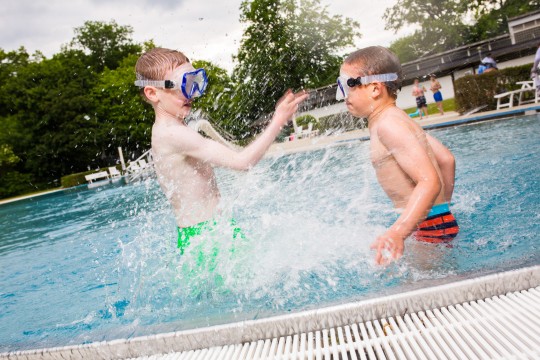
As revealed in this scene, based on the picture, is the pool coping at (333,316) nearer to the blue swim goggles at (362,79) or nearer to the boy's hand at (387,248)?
the boy's hand at (387,248)

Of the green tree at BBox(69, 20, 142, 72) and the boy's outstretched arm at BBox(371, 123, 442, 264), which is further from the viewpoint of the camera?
the green tree at BBox(69, 20, 142, 72)

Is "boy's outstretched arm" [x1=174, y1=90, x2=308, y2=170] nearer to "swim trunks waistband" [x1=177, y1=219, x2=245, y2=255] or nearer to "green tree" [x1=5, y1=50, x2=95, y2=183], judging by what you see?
"swim trunks waistband" [x1=177, y1=219, x2=245, y2=255]

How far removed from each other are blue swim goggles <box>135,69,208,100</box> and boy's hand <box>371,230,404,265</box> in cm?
159

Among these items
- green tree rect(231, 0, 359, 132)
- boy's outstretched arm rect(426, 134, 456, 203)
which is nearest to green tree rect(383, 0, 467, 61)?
green tree rect(231, 0, 359, 132)

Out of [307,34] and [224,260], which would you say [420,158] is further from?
[307,34]

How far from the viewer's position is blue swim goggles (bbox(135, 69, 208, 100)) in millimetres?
2980

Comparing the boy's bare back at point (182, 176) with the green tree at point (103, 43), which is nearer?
the boy's bare back at point (182, 176)

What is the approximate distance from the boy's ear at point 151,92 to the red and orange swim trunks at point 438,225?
6.20ft

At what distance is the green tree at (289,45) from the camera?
2744 cm

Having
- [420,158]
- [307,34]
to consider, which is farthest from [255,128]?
[420,158]

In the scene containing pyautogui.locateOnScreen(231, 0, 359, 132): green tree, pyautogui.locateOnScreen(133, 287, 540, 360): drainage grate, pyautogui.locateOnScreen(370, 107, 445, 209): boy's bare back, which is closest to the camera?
pyautogui.locateOnScreen(133, 287, 540, 360): drainage grate

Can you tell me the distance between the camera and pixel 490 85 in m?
15.2

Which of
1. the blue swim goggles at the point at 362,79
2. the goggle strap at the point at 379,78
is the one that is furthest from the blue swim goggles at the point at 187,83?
the goggle strap at the point at 379,78

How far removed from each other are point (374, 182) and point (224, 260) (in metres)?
4.24
